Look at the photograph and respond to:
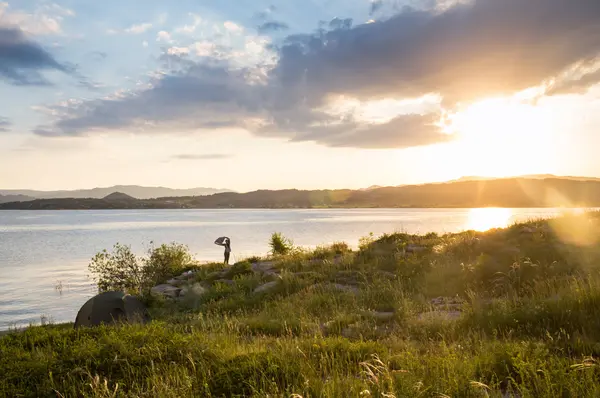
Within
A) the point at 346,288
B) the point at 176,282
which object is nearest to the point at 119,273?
the point at 176,282

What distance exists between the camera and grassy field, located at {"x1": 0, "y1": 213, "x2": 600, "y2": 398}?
6309mm

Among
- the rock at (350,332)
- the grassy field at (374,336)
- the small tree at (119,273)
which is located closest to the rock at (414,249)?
the grassy field at (374,336)

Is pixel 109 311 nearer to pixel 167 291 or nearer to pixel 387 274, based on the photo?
pixel 167 291

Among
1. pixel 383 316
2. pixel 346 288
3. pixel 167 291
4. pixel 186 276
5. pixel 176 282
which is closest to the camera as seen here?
pixel 383 316

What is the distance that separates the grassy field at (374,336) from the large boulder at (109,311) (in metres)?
0.94

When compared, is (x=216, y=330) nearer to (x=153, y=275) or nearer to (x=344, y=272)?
(x=344, y=272)

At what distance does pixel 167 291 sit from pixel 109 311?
3.92 m

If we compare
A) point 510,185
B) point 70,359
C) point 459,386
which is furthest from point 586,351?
point 510,185

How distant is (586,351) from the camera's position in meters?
7.45

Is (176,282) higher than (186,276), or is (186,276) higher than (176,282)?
(186,276)

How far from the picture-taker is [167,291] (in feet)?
63.1

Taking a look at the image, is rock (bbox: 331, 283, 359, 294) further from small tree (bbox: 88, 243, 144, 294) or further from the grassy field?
small tree (bbox: 88, 243, 144, 294)

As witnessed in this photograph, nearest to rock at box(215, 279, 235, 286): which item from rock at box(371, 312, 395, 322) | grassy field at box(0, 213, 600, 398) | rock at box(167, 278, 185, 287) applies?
grassy field at box(0, 213, 600, 398)

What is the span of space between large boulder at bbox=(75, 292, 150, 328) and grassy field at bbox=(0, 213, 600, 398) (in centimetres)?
94
